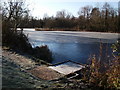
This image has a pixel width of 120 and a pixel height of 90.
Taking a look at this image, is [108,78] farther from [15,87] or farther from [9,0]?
[9,0]

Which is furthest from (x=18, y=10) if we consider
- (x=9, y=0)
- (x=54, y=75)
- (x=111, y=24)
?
(x=111, y=24)

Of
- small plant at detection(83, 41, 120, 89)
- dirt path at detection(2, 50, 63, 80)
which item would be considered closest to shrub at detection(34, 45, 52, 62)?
dirt path at detection(2, 50, 63, 80)

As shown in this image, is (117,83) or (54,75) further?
(54,75)

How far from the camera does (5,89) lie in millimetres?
2014

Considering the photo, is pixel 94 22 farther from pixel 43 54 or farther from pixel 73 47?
pixel 43 54

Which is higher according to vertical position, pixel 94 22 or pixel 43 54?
pixel 94 22

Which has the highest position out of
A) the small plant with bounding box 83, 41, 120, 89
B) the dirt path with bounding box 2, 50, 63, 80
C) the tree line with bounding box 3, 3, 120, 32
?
the tree line with bounding box 3, 3, 120, 32

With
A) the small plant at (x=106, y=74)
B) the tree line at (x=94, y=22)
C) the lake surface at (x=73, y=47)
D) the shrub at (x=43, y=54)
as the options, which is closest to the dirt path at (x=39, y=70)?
the small plant at (x=106, y=74)

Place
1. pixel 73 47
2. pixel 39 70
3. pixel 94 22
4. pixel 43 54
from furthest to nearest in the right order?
1. pixel 94 22
2. pixel 73 47
3. pixel 43 54
4. pixel 39 70

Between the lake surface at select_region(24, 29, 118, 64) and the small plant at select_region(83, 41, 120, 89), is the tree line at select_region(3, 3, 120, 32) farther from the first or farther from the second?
the small plant at select_region(83, 41, 120, 89)

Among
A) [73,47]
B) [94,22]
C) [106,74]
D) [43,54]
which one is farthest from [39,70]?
[94,22]

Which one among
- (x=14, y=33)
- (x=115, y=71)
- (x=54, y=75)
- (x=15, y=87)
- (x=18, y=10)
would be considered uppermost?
(x=18, y=10)

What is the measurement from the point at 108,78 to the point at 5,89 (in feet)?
5.62

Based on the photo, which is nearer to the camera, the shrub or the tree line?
the shrub
